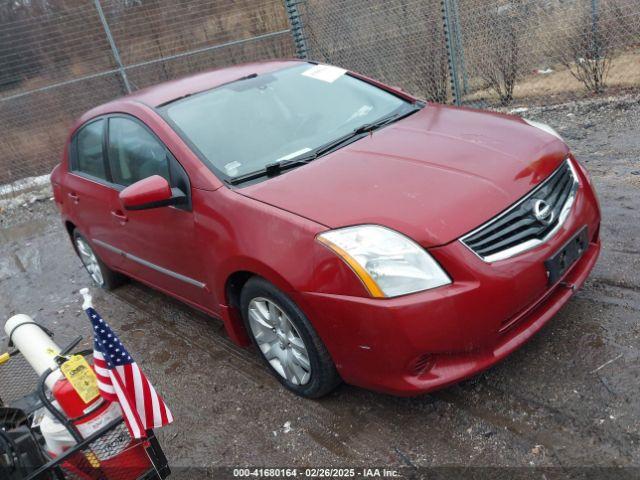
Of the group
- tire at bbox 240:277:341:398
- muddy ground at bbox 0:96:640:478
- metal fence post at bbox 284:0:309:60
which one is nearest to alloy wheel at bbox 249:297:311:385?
tire at bbox 240:277:341:398

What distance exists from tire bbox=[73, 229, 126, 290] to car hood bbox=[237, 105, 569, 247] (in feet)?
8.62


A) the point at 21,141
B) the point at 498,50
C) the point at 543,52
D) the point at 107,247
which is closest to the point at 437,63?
the point at 498,50

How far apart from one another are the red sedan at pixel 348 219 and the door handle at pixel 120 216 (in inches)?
0.8

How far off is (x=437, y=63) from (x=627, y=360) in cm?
629

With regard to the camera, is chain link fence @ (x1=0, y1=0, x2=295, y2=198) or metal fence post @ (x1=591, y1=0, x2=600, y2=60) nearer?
metal fence post @ (x1=591, y1=0, x2=600, y2=60)

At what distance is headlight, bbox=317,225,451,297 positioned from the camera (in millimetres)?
2467

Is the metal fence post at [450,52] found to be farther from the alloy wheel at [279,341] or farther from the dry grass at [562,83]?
the alloy wheel at [279,341]

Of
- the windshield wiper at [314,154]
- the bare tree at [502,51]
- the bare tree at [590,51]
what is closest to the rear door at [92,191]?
the windshield wiper at [314,154]

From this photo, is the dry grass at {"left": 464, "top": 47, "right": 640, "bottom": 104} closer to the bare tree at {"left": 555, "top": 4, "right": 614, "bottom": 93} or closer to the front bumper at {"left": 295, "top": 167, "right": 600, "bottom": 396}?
the bare tree at {"left": 555, "top": 4, "right": 614, "bottom": 93}

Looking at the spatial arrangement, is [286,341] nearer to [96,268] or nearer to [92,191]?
[92,191]

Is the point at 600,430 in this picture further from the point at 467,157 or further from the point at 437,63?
the point at 437,63

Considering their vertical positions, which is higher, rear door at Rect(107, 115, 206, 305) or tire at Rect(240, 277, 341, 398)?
rear door at Rect(107, 115, 206, 305)

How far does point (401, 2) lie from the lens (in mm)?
8133

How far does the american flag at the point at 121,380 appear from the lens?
2.15m
